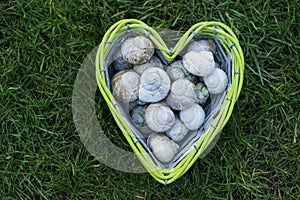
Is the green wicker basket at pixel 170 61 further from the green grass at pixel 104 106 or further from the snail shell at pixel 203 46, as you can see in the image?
the green grass at pixel 104 106

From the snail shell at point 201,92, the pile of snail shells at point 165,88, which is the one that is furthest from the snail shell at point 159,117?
the snail shell at point 201,92

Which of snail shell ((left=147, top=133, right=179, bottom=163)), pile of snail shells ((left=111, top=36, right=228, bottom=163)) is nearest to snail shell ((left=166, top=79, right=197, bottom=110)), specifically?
pile of snail shells ((left=111, top=36, right=228, bottom=163))

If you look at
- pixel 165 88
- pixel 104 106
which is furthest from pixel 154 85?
pixel 104 106

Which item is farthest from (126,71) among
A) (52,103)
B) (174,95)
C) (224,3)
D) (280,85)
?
(280,85)

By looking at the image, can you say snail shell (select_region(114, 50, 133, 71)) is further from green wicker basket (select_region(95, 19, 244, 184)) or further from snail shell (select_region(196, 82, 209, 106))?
snail shell (select_region(196, 82, 209, 106))

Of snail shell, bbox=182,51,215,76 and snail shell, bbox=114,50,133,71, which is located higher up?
snail shell, bbox=182,51,215,76

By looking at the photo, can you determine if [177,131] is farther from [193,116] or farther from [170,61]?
[170,61]

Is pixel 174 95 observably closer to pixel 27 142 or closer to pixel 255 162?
pixel 255 162
